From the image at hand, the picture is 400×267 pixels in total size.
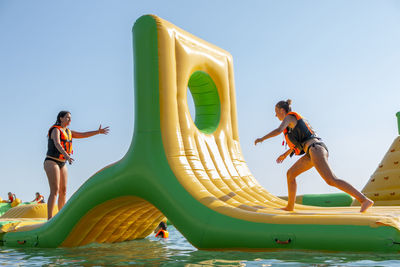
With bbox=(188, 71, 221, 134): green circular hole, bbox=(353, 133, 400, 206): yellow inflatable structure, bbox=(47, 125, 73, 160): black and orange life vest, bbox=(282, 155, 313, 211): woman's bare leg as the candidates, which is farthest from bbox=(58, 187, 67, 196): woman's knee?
bbox=(353, 133, 400, 206): yellow inflatable structure

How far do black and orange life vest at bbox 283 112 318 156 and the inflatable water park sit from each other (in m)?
0.66

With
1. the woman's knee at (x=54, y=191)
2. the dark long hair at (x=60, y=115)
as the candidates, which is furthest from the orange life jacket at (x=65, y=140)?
the woman's knee at (x=54, y=191)

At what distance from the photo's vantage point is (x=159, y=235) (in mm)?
6973

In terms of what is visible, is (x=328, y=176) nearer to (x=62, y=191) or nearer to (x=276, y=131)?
(x=276, y=131)

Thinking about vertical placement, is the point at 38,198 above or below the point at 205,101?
below

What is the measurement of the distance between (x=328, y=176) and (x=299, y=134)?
52cm

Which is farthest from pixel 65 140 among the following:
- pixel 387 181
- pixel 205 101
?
pixel 387 181

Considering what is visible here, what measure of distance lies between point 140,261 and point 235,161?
2.55m

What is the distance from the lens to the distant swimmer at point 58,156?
18.5ft

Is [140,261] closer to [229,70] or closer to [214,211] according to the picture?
[214,211]

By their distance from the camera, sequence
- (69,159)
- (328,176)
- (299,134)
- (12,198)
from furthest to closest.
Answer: (12,198) < (69,159) < (299,134) < (328,176)

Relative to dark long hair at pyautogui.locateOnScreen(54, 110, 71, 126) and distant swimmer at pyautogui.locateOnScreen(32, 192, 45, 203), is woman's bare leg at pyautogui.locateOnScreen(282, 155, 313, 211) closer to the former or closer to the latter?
dark long hair at pyautogui.locateOnScreen(54, 110, 71, 126)

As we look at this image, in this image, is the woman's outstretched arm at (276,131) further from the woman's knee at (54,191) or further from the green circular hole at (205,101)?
the woman's knee at (54,191)

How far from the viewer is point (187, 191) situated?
446 cm
